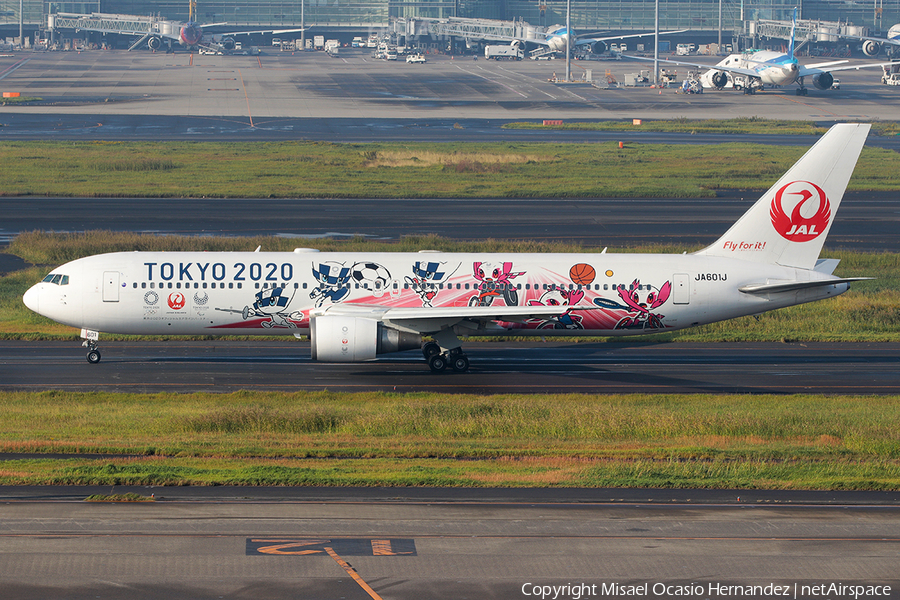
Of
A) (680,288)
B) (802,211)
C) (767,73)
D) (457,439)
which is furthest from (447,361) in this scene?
(767,73)

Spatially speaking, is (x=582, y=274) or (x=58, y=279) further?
(x=582, y=274)

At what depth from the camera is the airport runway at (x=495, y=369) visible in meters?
42.8

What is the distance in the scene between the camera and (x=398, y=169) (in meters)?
105

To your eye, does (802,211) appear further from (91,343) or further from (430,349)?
(91,343)

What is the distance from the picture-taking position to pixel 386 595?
2039 cm

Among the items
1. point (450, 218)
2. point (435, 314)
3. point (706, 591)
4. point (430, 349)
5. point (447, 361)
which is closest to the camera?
point (706, 591)

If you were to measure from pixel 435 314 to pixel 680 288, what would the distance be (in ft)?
36.9

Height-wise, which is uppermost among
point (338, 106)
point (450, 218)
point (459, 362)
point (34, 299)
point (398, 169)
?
point (338, 106)

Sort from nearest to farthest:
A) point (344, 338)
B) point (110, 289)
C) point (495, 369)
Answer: point (344, 338), point (110, 289), point (495, 369)

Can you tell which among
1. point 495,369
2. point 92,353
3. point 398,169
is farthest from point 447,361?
point 398,169

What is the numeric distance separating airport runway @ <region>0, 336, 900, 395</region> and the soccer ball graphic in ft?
13.4

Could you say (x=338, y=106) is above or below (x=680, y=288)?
above

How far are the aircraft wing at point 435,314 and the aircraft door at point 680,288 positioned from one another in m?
5.00

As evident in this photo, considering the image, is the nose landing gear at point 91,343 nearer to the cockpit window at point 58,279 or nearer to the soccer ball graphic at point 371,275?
the cockpit window at point 58,279
